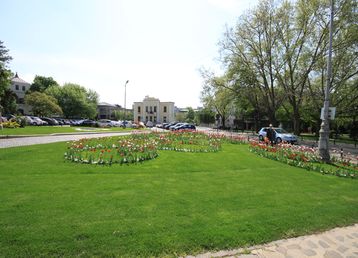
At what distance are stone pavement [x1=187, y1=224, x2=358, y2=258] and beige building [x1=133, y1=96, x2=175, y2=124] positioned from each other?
8950cm

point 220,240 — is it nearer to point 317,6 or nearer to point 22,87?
point 317,6

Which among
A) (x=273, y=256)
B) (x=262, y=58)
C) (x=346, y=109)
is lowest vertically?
(x=273, y=256)

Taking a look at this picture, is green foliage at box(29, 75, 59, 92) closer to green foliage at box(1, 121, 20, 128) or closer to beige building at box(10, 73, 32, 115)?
beige building at box(10, 73, 32, 115)

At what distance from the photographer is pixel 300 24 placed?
2825cm

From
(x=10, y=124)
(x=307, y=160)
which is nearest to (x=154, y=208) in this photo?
(x=307, y=160)

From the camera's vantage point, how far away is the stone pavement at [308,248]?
130 inches

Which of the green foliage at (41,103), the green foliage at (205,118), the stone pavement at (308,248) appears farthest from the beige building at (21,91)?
the stone pavement at (308,248)

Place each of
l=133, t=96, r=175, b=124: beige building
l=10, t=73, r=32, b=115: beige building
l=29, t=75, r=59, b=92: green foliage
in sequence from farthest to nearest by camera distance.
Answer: l=133, t=96, r=175, b=124: beige building
l=29, t=75, r=59, b=92: green foliage
l=10, t=73, r=32, b=115: beige building

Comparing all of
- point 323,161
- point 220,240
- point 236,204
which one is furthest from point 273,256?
point 323,161

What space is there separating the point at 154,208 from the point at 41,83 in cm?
8288

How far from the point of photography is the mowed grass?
3334 mm

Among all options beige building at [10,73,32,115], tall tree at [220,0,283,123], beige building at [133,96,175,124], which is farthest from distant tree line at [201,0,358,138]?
beige building at [10,73,32,115]

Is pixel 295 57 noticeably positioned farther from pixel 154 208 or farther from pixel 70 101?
pixel 70 101

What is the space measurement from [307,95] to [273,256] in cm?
3092
